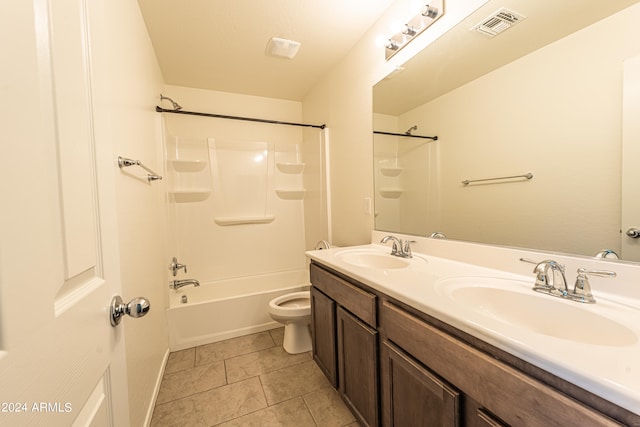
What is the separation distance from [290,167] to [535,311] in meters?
2.63

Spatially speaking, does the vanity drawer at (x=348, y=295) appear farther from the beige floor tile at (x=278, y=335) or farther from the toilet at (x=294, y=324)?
the beige floor tile at (x=278, y=335)

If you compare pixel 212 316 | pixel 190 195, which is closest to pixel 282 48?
pixel 190 195

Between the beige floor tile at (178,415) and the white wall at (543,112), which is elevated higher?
the white wall at (543,112)

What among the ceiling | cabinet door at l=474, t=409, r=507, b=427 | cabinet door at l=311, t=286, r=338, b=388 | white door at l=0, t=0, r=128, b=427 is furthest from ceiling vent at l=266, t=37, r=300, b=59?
cabinet door at l=474, t=409, r=507, b=427

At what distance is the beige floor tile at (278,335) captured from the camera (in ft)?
7.11

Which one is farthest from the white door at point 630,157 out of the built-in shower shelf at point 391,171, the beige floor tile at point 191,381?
the beige floor tile at point 191,381

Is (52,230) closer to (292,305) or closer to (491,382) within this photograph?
(491,382)

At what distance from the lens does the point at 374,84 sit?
1.81 meters

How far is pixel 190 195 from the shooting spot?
266 cm

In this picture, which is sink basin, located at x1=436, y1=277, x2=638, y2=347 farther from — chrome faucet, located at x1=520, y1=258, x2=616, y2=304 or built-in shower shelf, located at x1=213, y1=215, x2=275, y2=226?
built-in shower shelf, located at x1=213, y1=215, x2=275, y2=226

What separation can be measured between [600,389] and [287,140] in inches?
120

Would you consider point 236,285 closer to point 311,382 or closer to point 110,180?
point 311,382

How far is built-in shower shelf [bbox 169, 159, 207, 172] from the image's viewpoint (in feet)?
8.30

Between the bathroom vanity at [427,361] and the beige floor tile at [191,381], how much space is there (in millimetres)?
772
